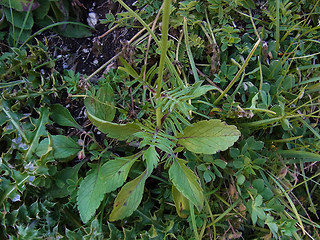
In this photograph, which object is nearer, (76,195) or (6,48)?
(76,195)

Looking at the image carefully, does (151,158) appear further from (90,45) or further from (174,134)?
(90,45)

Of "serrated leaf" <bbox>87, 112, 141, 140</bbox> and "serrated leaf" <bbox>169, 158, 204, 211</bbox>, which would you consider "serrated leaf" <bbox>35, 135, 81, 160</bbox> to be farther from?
"serrated leaf" <bbox>169, 158, 204, 211</bbox>

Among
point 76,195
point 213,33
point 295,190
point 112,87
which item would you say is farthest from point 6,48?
point 295,190

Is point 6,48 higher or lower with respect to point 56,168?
higher

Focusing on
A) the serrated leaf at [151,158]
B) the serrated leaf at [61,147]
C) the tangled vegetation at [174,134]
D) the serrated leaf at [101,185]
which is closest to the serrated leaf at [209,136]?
the tangled vegetation at [174,134]

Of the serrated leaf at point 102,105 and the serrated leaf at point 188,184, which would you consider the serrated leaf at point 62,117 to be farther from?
the serrated leaf at point 188,184

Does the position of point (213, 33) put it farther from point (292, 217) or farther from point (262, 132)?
point (292, 217)

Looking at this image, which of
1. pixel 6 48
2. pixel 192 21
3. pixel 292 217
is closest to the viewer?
pixel 292 217

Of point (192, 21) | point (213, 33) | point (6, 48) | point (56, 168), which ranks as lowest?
point (56, 168)
